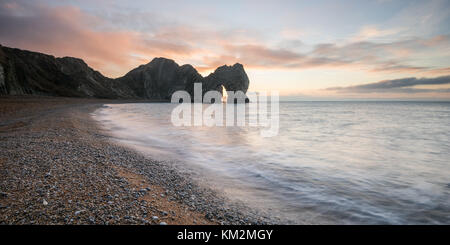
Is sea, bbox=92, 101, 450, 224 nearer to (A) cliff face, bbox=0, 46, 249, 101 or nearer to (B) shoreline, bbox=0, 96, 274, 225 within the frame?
(B) shoreline, bbox=0, 96, 274, 225

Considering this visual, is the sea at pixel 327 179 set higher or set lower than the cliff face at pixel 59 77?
lower

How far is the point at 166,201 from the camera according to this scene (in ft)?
18.5

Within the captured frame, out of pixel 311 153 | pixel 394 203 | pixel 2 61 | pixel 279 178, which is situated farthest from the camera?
pixel 2 61

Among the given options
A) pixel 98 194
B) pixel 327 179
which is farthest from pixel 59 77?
pixel 327 179

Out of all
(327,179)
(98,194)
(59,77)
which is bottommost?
(327,179)

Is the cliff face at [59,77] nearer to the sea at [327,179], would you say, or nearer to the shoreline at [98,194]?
the shoreline at [98,194]

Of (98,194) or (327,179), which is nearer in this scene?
(98,194)

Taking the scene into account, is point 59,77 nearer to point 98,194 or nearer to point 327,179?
point 98,194

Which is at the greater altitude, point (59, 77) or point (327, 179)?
point (59, 77)

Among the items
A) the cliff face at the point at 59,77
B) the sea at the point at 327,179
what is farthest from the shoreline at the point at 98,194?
the cliff face at the point at 59,77

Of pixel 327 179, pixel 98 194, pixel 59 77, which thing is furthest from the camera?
pixel 59 77
